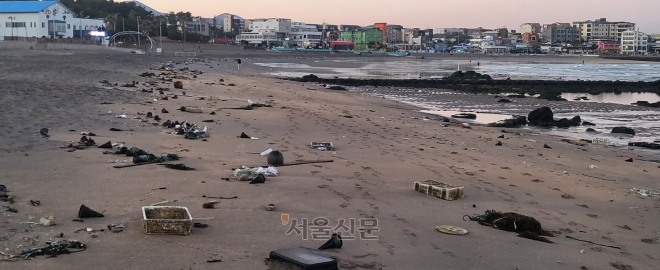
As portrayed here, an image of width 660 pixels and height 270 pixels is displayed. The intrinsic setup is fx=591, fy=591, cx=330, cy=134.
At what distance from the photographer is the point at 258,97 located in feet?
66.3

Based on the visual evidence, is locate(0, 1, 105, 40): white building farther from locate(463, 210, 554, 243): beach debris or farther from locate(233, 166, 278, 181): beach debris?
locate(463, 210, 554, 243): beach debris

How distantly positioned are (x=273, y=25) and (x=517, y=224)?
149 meters

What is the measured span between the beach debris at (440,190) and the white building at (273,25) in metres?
146

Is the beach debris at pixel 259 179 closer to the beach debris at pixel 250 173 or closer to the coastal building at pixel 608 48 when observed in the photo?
the beach debris at pixel 250 173

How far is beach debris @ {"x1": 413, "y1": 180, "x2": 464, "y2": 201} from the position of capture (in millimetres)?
6773

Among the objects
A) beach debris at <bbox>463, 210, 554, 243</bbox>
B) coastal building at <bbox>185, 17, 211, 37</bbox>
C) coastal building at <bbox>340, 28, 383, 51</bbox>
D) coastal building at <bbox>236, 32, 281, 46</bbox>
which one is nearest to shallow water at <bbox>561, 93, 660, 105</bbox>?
beach debris at <bbox>463, 210, 554, 243</bbox>

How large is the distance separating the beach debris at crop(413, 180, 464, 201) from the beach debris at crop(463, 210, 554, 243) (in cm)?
74

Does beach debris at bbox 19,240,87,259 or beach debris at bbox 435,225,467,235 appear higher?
beach debris at bbox 19,240,87,259

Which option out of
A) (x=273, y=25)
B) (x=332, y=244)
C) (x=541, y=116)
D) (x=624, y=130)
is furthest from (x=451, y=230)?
(x=273, y=25)

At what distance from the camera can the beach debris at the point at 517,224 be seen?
5612 millimetres

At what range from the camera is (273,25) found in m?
152

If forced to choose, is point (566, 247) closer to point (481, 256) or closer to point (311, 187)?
point (481, 256)

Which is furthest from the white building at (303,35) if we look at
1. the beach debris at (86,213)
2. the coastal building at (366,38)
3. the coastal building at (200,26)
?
the beach debris at (86,213)

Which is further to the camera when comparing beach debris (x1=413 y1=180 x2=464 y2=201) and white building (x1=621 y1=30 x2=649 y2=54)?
white building (x1=621 y1=30 x2=649 y2=54)
